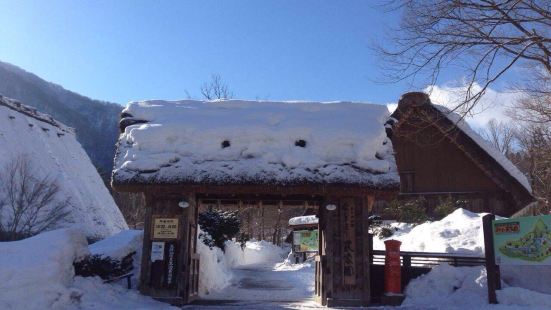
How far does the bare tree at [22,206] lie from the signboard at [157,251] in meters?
7.10

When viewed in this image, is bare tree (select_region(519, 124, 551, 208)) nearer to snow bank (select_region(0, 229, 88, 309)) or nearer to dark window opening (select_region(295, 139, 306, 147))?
dark window opening (select_region(295, 139, 306, 147))

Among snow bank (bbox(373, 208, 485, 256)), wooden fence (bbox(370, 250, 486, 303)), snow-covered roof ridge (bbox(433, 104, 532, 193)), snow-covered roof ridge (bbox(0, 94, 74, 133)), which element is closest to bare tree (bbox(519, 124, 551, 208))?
snow-covered roof ridge (bbox(433, 104, 532, 193))

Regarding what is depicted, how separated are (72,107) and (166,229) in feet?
343

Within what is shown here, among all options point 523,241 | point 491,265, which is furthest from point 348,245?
point 523,241

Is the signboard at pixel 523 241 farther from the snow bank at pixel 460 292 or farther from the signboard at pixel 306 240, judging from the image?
the signboard at pixel 306 240

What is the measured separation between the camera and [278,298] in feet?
44.1

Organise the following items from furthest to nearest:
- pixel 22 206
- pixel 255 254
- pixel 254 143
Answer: pixel 255 254, pixel 22 206, pixel 254 143

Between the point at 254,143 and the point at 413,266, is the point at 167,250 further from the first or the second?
the point at 413,266

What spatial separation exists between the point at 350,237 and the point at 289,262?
19.8 meters

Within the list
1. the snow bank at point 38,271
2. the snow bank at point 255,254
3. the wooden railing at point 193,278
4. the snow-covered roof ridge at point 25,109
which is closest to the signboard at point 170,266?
the wooden railing at point 193,278

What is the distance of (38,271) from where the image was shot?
9312 millimetres

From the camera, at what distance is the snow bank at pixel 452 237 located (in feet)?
44.5

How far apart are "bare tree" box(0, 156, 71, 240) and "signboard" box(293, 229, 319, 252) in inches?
560

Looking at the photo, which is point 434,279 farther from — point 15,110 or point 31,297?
point 15,110
